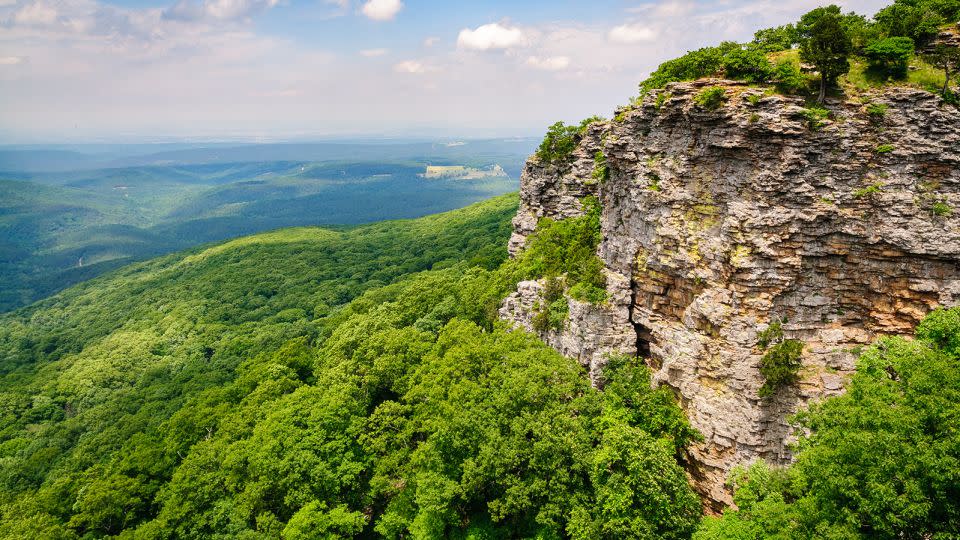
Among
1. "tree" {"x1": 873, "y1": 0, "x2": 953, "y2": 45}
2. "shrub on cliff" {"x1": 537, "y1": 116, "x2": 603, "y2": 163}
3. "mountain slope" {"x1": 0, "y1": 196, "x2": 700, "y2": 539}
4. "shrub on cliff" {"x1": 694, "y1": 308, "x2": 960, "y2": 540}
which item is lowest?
"mountain slope" {"x1": 0, "y1": 196, "x2": 700, "y2": 539}

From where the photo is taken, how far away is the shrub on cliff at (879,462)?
656 inches

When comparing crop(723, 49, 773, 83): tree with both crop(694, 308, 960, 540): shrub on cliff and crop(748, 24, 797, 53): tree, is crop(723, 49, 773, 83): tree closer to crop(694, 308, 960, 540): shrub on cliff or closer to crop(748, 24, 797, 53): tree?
crop(748, 24, 797, 53): tree

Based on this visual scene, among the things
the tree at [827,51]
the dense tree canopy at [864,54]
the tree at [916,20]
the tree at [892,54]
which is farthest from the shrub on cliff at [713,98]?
the tree at [916,20]

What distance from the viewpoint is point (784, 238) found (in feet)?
78.2

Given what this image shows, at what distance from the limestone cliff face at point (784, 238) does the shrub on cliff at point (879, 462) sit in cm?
173

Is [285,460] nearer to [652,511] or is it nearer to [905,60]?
[652,511]

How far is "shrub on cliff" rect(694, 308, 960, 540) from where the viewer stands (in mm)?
16672

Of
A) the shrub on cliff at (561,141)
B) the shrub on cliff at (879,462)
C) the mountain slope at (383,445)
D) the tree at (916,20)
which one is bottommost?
the mountain slope at (383,445)

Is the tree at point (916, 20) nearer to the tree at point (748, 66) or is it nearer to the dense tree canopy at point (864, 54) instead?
the dense tree canopy at point (864, 54)

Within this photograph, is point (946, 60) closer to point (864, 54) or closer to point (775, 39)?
point (864, 54)

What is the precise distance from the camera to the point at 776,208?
2375 cm

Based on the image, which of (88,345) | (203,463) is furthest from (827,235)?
(88,345)

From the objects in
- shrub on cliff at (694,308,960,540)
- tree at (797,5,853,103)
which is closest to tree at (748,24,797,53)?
tree at (797,5,853,103)

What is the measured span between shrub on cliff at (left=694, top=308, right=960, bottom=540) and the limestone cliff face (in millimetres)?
1728
